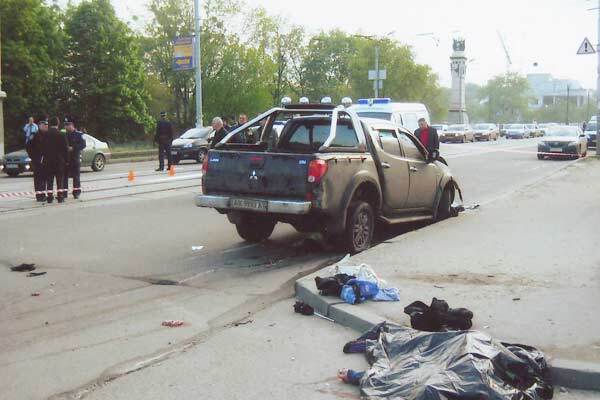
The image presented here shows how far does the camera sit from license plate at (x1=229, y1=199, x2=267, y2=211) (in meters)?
8.65

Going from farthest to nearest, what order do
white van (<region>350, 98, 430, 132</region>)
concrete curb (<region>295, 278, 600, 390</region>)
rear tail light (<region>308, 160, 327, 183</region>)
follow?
white van (<region>350, 98, 430, 132</region>), rear tail light (<region>308, 160, 327, 183</region>), concrete curb (<region>295, 278, 600, 390</region>)

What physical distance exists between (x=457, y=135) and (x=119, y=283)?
53.5 meters

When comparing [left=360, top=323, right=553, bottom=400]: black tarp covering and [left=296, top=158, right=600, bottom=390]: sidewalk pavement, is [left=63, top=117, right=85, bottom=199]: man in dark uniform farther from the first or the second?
[left=360, top=323, right=553, bottom=400]: black tarp covering

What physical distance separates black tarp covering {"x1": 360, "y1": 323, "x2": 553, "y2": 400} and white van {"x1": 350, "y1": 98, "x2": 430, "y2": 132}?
14.0 meters

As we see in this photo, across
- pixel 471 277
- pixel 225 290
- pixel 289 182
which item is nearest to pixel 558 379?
pixel 471 277

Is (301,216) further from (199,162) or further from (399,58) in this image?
(399,58)

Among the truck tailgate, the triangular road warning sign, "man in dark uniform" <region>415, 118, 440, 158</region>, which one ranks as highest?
the triangular road warning sign

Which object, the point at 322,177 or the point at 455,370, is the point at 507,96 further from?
the point at 455,370

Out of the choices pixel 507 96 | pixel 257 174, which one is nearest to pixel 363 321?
pixel 257 174

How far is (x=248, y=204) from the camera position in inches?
346

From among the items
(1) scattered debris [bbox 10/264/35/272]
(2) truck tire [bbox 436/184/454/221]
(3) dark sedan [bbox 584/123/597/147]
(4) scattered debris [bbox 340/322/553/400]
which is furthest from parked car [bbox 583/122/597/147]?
(4) scattered debris [bbox 340/322/553/400]

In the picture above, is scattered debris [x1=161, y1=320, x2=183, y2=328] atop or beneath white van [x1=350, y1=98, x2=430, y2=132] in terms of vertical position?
beneath

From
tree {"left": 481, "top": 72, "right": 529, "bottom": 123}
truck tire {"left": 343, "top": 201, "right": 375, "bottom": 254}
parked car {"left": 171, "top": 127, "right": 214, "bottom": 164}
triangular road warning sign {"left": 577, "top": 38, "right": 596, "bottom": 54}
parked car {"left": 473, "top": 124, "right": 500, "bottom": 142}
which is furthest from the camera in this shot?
tree {"left": 481, "top": 72, "right": 529, "bottom": 123}

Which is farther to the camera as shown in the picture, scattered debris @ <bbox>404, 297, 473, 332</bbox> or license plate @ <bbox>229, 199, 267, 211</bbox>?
license plate @ <bbox>229, 199, 267, 211</bbox>
